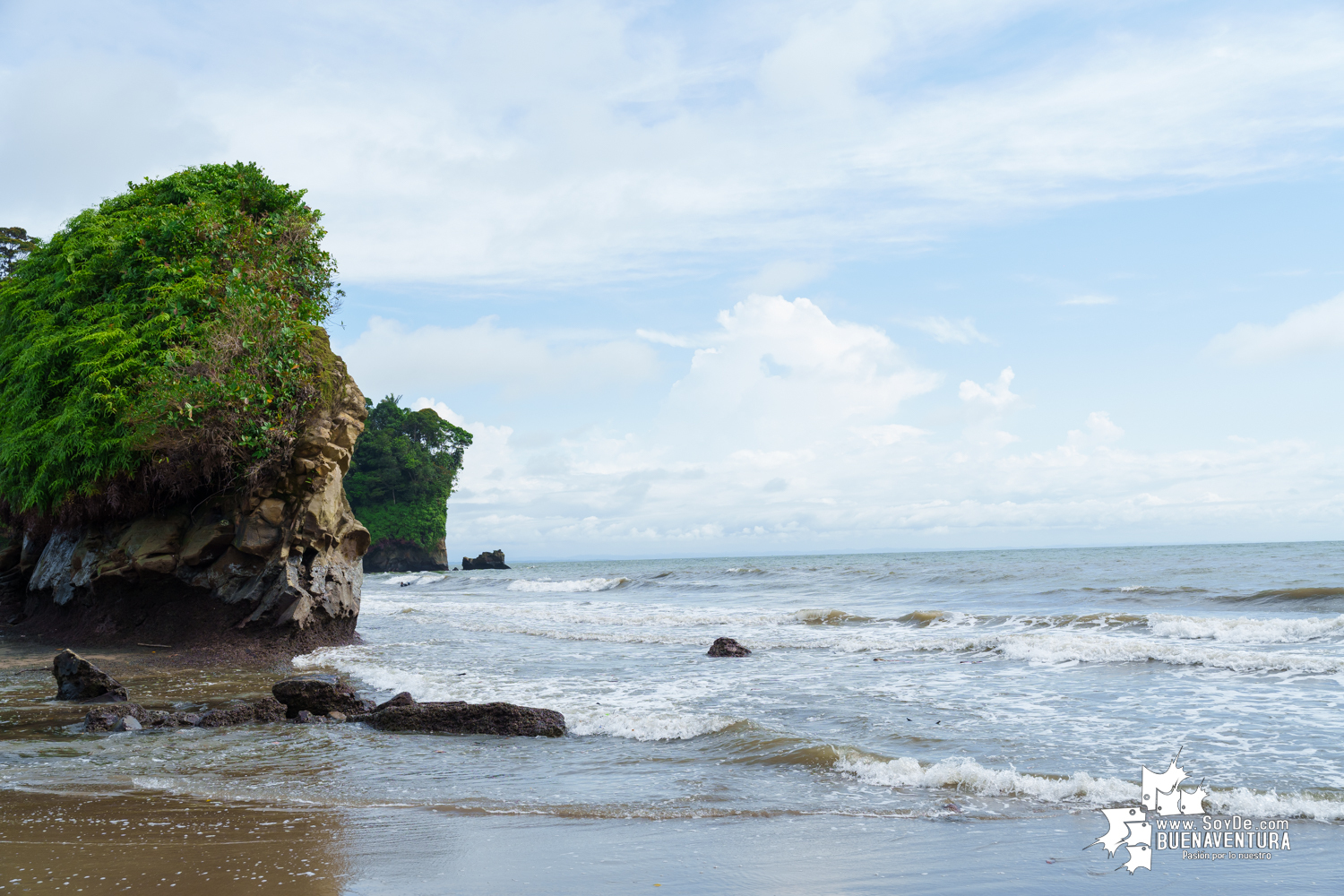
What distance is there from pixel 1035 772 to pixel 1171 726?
2742 mm

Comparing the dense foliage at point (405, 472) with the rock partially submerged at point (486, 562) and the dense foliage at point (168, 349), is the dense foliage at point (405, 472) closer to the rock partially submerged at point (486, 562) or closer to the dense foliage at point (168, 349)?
the rock partially submerged at point (486, 562)

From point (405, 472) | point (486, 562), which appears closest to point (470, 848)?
point (405, 472)

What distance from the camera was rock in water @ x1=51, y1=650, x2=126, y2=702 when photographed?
988 centimetres

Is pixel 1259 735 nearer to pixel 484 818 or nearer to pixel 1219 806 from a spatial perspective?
pixel 1219 806

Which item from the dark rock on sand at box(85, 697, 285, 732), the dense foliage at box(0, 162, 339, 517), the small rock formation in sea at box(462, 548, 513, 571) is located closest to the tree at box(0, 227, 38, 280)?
the dense foliage at box(0, 162, 339, 517)

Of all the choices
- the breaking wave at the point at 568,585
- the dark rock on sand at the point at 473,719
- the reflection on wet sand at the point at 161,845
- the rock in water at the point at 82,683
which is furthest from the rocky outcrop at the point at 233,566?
the breaking wave at the point at 568,585

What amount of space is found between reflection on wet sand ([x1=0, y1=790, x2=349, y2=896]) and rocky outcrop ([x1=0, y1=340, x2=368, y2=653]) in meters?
8.50

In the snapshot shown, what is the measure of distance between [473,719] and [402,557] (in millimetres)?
62434

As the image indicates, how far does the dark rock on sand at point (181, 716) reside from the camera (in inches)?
337

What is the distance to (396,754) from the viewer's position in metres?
7.75

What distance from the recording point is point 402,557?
6744cm

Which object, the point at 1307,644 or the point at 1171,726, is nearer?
the point at 1171,726

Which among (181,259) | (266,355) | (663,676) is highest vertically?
(181,259)

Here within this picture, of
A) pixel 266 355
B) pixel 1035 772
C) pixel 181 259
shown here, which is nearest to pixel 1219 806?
pixel 1035 772
